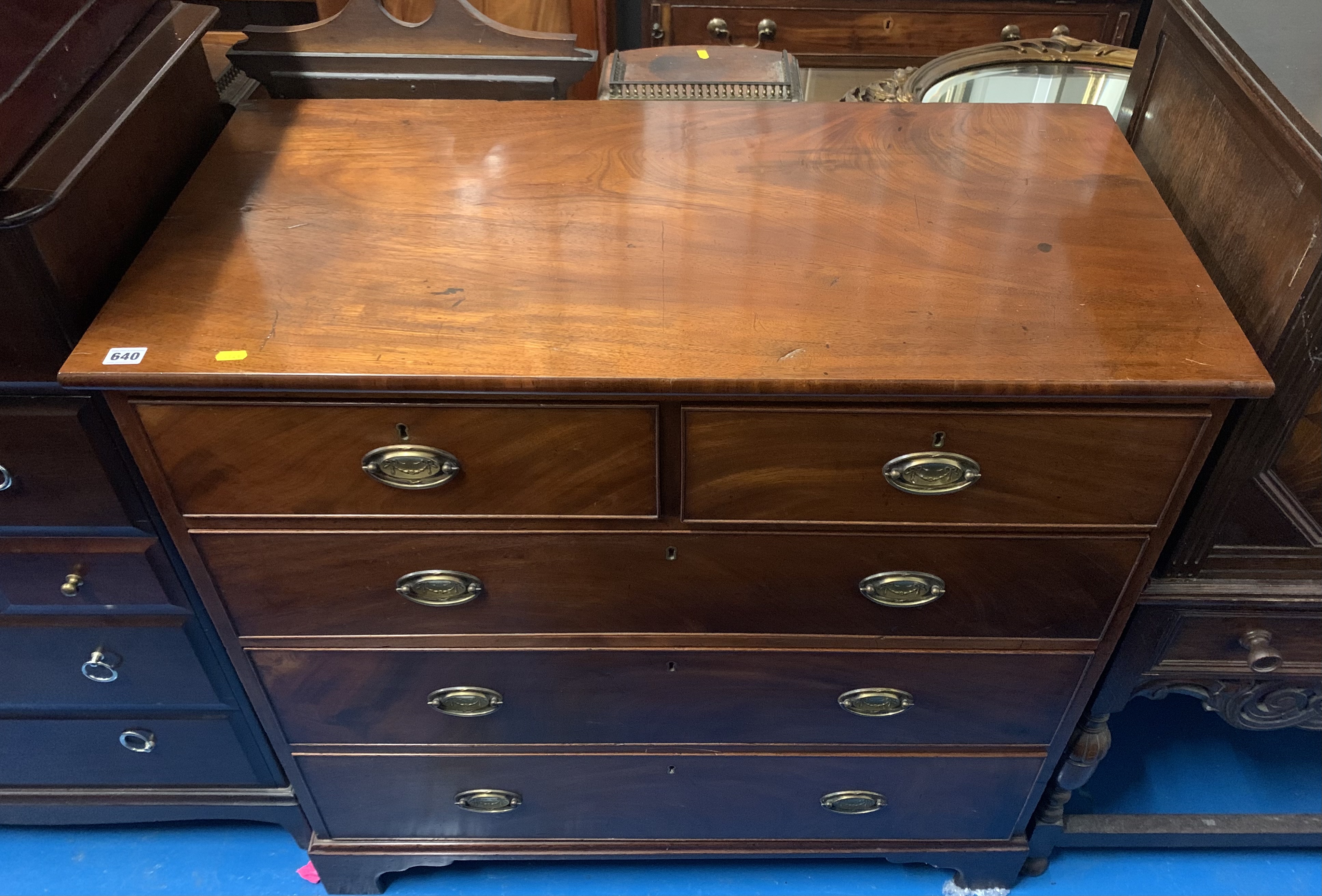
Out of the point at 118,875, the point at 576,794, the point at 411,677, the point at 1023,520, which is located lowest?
the point at 118,875

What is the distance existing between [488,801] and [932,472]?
81 cm

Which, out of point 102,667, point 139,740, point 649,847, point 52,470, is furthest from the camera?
point 649,847

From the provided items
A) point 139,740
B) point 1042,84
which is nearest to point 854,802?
point 139,740

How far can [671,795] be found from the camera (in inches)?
52.6

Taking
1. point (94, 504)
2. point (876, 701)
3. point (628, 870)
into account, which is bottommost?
point (628, 870)

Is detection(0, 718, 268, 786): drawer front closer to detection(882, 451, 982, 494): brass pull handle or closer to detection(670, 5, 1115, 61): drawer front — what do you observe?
detection(882, 451, 982, 494): brass pull handle

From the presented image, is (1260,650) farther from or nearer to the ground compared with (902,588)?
nearer to the ground

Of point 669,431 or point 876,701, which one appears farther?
point 876,701

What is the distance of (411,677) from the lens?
1169 millimetres

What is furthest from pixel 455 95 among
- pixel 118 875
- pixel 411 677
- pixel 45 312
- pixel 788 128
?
pixel 118 875

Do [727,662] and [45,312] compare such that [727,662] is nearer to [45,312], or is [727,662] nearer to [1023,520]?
[1023,520]

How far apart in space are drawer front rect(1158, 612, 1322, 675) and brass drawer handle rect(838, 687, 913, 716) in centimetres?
34

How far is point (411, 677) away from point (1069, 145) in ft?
3.39

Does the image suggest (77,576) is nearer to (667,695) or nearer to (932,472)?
(667,695)
